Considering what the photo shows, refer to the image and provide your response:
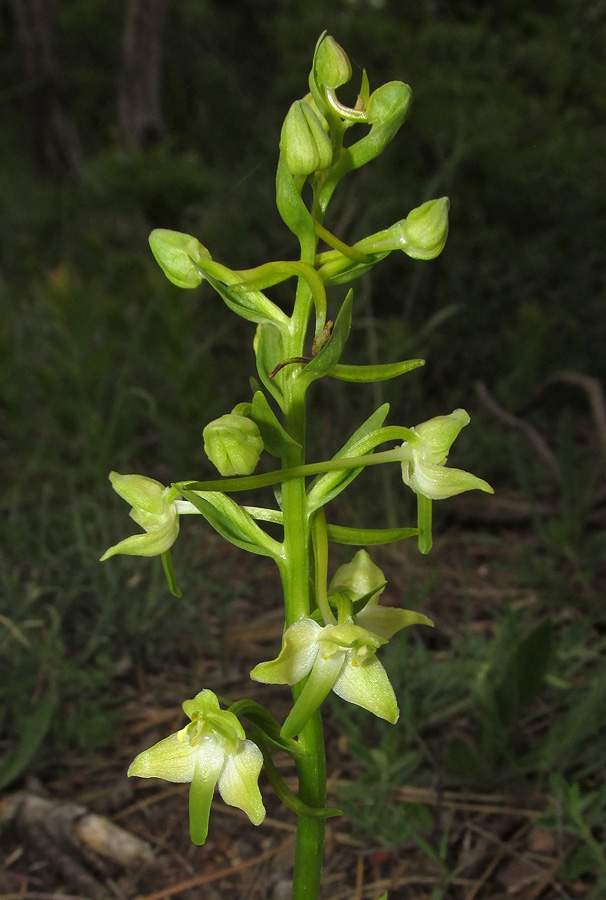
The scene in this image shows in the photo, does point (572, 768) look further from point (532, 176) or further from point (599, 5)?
point (599, 5)

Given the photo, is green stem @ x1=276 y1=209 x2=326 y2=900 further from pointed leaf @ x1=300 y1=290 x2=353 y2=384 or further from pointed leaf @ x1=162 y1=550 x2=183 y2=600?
pointed leaf @ x1=162 y1=550 x2=183 y2=600

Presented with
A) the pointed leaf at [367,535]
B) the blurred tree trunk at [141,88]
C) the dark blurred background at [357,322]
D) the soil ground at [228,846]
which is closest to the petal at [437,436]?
the pointed leaf at [367,535]

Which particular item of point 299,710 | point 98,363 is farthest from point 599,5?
point 299,710

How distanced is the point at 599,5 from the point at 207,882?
3.13m

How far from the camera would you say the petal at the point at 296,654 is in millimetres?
845

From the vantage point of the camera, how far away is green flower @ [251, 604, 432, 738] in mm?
Result: 837

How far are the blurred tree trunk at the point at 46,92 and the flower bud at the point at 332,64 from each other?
5.33 meters

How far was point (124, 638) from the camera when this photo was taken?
168 centimetres

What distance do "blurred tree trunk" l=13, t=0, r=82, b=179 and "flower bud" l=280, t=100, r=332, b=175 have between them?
541cm

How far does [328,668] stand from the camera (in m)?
0.87

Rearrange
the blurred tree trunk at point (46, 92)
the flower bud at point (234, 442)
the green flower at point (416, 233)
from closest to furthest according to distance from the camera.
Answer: the flower bud at point (234, 442) → the green flower at point (416, 233) → the blurred tree trunk at point (46, 92)

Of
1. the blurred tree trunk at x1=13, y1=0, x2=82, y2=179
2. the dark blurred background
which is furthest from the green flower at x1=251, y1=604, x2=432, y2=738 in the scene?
the blurred tree trunk at x1=13, y1=0, x2=82, y2=179

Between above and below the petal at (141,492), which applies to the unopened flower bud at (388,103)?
above

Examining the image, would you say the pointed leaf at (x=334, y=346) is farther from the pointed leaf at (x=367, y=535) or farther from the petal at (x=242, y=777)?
the petal at (x=242, y=777)
